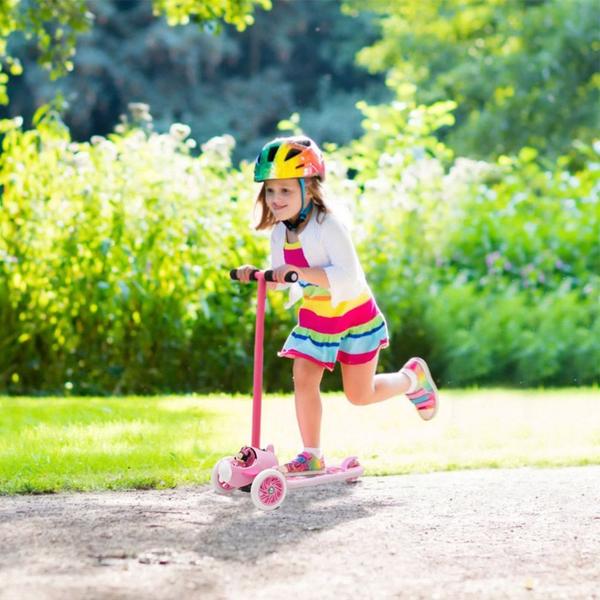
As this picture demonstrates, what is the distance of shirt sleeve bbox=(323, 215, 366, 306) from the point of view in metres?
4.62

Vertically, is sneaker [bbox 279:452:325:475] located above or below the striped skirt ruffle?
below

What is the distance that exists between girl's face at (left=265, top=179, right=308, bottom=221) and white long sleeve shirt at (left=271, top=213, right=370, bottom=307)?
0.30 feet

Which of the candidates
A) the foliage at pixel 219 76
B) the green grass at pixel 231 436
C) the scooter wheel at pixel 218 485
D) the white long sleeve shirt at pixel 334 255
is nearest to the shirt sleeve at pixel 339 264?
the white long sleeve shirt at pixel 334 255

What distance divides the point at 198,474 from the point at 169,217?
3.42 m

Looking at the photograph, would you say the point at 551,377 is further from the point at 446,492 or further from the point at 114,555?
the point at 114,555

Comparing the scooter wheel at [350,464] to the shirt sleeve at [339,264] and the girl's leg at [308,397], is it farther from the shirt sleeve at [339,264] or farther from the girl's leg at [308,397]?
the shirt sleeve at [339,264]

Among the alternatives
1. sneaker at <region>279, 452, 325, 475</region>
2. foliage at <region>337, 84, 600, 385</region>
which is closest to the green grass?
sneaker at <region>279, 452, 325, 475</region>

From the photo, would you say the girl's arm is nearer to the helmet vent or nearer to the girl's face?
the girl's face

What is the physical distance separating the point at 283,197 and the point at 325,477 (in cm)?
111

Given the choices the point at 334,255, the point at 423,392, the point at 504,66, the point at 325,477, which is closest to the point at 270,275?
the point at 334,255

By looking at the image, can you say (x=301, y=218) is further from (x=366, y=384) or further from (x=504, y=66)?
(x=504, y=66)

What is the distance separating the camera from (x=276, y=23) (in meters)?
23.2

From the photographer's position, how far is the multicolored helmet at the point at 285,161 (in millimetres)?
4574

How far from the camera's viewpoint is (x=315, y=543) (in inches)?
152
